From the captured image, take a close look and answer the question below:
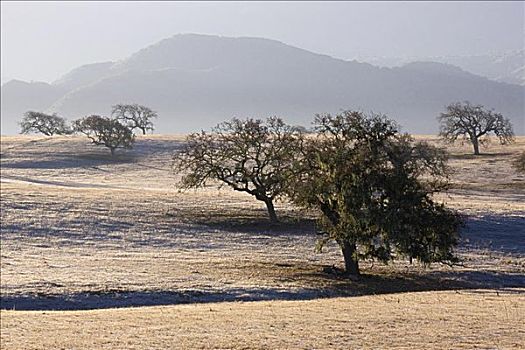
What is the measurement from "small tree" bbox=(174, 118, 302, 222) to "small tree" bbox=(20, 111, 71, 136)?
283 feet

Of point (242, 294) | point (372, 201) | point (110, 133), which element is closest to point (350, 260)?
point (372, 201)

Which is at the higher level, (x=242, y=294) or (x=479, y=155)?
(x=479, y=155)

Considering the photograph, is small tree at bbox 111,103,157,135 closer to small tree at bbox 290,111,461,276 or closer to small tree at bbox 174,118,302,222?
small tree at bbox 174,118,302,222

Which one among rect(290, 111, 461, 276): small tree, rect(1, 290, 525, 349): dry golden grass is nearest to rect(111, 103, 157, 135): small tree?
rect(290, 111, 461, 276): small tree

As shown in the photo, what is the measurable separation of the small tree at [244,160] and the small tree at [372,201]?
8.72 m

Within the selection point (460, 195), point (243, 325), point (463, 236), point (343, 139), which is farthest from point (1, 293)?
point (460, 195)

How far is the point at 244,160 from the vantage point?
4728 centimetres

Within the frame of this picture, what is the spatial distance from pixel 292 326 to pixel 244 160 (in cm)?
2811

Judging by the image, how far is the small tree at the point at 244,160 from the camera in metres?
46.3

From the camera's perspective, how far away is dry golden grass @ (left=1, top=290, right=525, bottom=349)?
1728 centimetres

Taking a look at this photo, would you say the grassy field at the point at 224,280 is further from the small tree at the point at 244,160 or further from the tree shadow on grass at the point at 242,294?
the small tree at the point at 244,160

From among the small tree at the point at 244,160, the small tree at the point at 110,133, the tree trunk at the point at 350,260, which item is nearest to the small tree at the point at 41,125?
the small tree at the point at 110,133

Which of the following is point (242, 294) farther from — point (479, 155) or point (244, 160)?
point (479, 155)

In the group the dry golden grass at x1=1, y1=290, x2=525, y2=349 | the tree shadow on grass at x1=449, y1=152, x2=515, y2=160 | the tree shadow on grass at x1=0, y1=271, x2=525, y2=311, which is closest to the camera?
the dry golden grass at x1=1, y1=290, x2=525, y2=349
